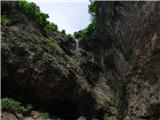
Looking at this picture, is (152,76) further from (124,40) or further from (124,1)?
(124,1)

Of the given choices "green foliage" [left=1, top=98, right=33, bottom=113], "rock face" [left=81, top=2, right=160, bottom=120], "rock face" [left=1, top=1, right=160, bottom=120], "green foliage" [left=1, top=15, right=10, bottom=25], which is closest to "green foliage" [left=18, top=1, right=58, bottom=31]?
"rock face" [left=1, top=1, right=160, bottom=120]

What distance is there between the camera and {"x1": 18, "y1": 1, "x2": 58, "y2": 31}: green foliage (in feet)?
71.2

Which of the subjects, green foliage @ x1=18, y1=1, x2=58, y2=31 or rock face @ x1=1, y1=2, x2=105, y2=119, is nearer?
rock face @ x1=1, y1=2, x2=105, y2=119

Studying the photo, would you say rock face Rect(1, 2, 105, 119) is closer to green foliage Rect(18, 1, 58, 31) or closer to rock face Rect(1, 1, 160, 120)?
rock face Rect(1, 1, 160, 120)

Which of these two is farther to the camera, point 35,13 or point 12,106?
point 35,13

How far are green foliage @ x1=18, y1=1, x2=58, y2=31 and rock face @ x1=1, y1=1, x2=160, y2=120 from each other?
1.65 feet

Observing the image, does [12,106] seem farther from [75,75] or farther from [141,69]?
[141,69]

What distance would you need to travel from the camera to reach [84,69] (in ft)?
75.8

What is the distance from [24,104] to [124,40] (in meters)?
6.59

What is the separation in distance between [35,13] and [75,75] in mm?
4738

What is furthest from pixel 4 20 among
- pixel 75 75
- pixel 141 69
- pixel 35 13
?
pixel 141 69

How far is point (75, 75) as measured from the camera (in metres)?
20.2

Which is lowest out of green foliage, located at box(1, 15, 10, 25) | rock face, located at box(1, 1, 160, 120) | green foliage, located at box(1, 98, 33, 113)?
green foliage, located at box(1, 98, 33, 113)

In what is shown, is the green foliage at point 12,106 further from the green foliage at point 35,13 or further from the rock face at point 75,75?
the green foliage at point 35,13
